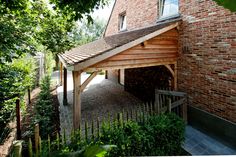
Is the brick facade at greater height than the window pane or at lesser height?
lesser

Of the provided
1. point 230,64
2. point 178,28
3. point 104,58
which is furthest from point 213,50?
point 104,58

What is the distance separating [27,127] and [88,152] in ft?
23.2

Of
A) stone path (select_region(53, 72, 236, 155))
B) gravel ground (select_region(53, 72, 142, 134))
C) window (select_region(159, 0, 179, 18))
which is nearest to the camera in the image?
stone path (select_region(53, 72, 236, 155))

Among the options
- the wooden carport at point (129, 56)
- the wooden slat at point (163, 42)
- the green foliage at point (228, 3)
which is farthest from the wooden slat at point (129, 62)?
the green foliage at point (228, 3)

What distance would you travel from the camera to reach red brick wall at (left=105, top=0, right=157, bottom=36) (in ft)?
33.0

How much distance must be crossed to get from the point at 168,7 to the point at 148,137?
641 centimetres

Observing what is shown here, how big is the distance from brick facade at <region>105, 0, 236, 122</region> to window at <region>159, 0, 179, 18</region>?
0.62 m

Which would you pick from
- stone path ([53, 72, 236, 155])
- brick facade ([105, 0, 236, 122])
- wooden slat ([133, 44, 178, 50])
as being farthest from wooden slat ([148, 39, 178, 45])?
stone path ([53, 72, 236, 155])

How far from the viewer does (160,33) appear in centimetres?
727

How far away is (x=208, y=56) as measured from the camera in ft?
21.8

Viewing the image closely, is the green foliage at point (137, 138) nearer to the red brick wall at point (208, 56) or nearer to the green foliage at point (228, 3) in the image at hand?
the red brick wall at point (208, 56)

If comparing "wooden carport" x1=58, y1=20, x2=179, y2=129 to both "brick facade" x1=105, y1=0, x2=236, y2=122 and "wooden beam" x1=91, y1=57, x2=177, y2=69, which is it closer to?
"wooden beam" x1=91, y1=57, x2=177, y2=69

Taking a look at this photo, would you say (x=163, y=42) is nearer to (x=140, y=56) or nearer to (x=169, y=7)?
(x=140, y=56)

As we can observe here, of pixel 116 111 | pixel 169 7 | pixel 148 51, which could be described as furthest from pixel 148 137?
pixel 169 7
